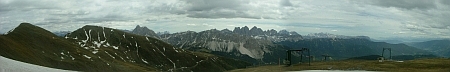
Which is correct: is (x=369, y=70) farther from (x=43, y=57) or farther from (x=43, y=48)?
(x=43, y=48)

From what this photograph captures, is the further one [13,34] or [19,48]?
[13,34]

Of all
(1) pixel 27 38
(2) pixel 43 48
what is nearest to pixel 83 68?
A: (2) pixel 43 48

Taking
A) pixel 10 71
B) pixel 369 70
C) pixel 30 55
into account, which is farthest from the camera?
pixel 30 55

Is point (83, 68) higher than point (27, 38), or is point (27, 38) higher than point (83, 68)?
point (27, 38)

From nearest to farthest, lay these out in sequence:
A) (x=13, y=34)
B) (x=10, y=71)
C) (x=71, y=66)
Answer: (x=10, y=71), (x=71, y=66), (x=13, y=34)

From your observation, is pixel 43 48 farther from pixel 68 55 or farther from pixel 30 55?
pixel 30 55

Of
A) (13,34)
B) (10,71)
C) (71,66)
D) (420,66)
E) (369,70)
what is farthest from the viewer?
(13,34)

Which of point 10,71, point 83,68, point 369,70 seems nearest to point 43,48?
point 83,68

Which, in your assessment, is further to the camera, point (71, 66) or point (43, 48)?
point (43, 48)

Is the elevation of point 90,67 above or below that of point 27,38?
below
